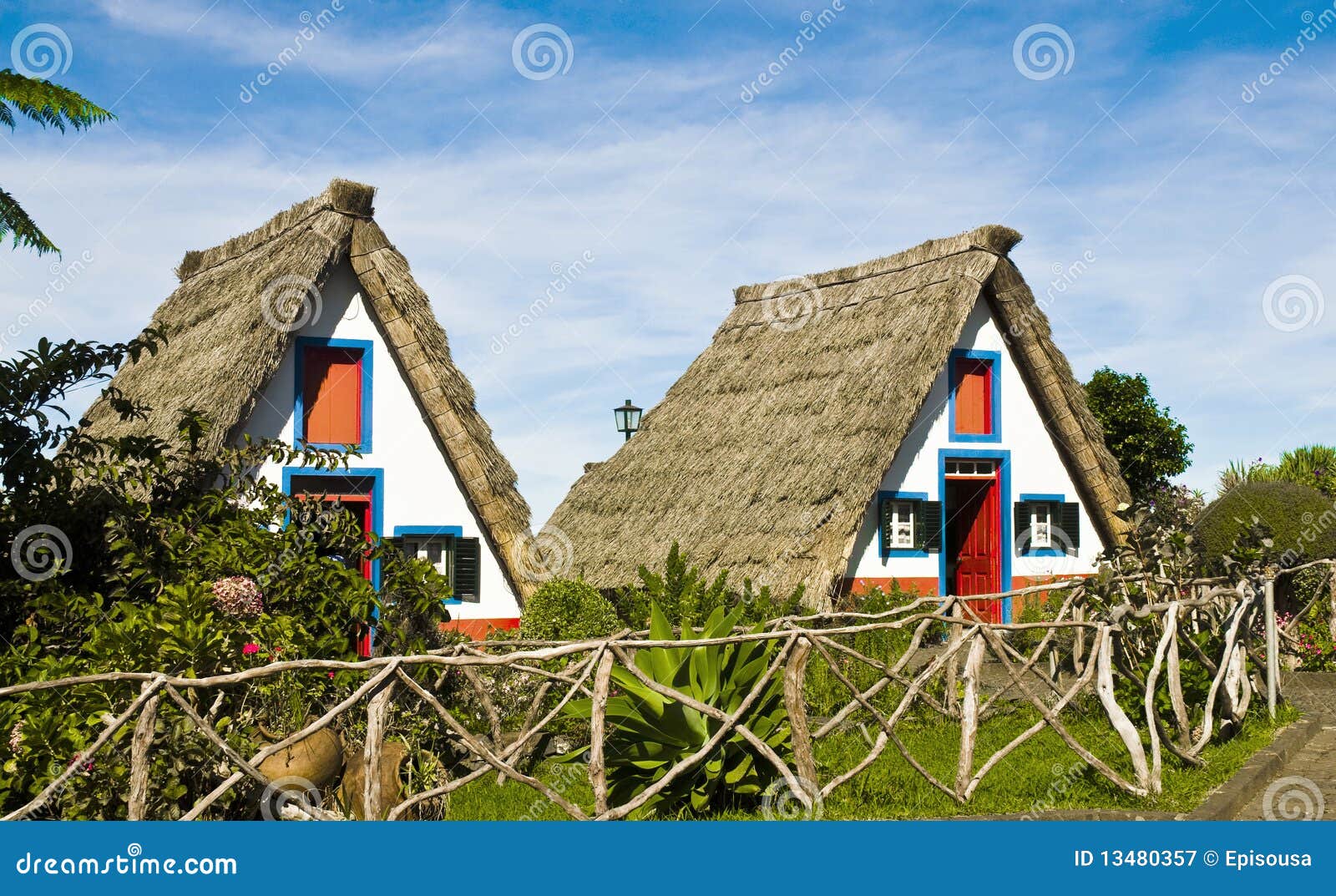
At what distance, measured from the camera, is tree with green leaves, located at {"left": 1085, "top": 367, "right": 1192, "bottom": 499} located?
84.6 ft

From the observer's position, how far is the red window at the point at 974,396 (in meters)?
16.9

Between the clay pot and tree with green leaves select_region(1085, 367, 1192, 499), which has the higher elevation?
tree with green leaves select_region(1085, 367, 1192, 499)

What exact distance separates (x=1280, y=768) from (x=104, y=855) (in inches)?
296

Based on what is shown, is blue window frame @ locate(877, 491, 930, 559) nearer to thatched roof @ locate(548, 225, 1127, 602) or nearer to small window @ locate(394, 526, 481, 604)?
thatched roof @ locate(548, 225, 1127, 602)

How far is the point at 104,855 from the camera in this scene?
5371 mm

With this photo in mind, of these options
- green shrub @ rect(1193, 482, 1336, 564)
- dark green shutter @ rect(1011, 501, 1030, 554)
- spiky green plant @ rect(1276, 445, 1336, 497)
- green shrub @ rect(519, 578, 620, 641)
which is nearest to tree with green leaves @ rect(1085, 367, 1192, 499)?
Result: spiky green plant @ rect(1276, 445, 1336, 497)

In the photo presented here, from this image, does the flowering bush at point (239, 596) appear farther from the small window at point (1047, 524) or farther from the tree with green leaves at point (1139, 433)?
the tree with green leaves at point (1139, 433)

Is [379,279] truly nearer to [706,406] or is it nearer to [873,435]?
[873,435]

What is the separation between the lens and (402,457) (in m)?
13.5

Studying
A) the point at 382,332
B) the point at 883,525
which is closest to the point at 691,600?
the point at 883,525

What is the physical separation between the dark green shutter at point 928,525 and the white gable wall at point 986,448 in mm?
122

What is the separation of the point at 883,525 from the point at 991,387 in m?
2.87

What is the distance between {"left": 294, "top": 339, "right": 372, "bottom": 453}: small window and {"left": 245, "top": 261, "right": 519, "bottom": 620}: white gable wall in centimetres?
10

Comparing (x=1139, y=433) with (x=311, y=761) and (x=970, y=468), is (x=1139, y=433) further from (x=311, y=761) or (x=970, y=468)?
(x=311, y=761)
